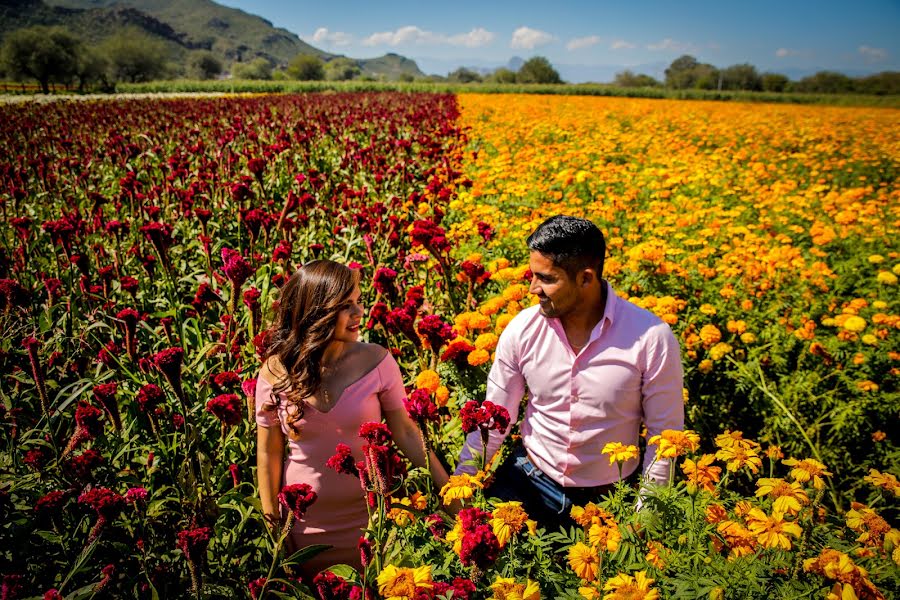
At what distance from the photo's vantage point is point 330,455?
1990 millimetres

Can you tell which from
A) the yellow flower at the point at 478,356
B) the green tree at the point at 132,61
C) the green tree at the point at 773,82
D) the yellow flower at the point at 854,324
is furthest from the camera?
the green tree at the point at 132,61

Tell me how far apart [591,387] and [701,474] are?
71cm

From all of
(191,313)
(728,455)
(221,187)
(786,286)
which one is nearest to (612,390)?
(728,455)

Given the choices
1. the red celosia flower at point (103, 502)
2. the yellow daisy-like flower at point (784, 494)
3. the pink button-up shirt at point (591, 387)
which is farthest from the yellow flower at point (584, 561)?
the red celosia flower at point (103, 502)

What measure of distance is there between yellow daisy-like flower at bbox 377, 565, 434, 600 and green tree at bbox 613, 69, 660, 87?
74612 mm

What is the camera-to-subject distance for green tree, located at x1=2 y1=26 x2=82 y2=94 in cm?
5812

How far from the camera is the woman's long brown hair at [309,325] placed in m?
1.84

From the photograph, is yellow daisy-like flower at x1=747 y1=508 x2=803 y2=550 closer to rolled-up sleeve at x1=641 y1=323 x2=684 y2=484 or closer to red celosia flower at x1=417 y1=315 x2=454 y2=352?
rolled-up sleeve at x1=641 y1=323 x2=684 y2=484

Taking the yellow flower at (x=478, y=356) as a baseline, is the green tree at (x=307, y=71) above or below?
above

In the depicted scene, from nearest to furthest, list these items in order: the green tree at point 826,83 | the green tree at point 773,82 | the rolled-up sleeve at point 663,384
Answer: the rolled-up sleeve at point 663,384 → the green tree at point 826,83 → the green tree at point 773,82

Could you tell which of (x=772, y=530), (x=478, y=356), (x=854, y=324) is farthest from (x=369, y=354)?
(x=854, y=324)

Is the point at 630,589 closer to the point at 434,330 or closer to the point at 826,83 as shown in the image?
the point at 434,330

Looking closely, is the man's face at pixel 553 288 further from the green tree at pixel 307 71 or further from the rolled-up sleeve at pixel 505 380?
A: the green tree at pixel 307 71

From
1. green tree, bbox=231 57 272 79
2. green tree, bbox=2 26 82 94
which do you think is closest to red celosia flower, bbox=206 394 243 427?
green tree, bbox=2 26 82 94
